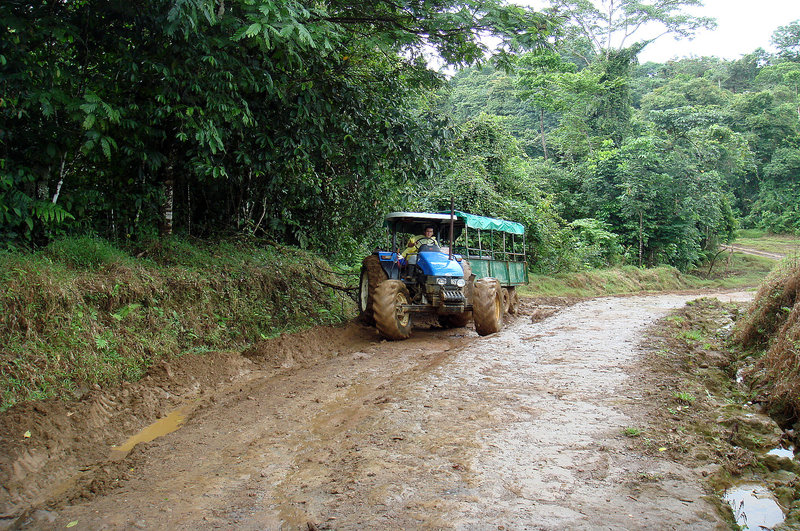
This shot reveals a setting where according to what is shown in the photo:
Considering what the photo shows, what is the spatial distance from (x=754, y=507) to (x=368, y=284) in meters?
7.49

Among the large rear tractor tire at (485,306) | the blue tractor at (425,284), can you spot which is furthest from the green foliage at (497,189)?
the large rear tractor tire at (485,306)

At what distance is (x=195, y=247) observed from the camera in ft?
31.7

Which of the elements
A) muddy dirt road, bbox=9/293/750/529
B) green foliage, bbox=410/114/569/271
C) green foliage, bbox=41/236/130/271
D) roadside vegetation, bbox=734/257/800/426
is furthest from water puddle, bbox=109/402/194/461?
green foliage, bbox=410/114/569/271

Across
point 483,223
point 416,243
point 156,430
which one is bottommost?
point 156,430

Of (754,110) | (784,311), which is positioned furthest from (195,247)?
(754,110)

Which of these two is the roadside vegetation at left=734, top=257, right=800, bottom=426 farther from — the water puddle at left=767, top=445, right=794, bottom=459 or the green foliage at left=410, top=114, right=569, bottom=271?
the green foliage at left=410, top=114, right=569, bottom=271

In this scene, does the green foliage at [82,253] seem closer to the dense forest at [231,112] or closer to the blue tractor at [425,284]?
the dense forest at [231,112]

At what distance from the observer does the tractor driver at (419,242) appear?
35.7 feet

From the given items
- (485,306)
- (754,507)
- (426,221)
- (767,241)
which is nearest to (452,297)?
(485,306)

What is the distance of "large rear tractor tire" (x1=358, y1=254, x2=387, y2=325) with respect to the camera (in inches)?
420

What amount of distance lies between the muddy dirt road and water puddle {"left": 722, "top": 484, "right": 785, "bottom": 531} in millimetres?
259

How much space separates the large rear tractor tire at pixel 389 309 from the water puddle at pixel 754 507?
5.94m

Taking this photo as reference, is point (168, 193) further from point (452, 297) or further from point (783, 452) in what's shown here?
point (783, 452)

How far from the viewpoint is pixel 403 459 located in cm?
457
